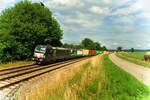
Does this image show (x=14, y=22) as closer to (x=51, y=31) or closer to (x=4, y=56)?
(x=4, y=56)

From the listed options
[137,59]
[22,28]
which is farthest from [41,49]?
[137,59]

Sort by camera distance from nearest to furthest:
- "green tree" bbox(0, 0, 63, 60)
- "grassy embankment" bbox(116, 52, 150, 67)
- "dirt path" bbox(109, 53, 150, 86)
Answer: "dirt path" bbox(109, 53, 150, 86) < "green tree" bbox(0, 0, 63, 60) < "grassy embankment" bbox(116, 52, 150, 67)

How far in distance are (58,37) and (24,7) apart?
9.67 meters

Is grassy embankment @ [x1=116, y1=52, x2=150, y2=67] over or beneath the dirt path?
beneath

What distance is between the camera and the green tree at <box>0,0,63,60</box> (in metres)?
16.7

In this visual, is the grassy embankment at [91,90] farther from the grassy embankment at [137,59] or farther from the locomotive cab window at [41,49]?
the grassy embankment at [137,59]

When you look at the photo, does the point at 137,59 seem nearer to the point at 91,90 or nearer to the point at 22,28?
the point at 91,90

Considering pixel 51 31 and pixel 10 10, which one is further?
pixel 51 31

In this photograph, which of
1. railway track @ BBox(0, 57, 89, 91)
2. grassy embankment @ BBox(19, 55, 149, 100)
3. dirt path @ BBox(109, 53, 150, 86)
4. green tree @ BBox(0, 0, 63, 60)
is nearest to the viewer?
grassy embankment @ BBox(19, 55, 149, 100)

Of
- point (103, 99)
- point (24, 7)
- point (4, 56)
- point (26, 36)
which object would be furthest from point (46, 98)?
point (24, 7)

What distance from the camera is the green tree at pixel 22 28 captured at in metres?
16.7

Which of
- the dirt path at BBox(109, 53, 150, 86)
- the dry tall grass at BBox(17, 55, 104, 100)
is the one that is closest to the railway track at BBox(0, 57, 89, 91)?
the dry tall grass at BBox(17, 55, 104, 100)

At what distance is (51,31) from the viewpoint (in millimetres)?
22812

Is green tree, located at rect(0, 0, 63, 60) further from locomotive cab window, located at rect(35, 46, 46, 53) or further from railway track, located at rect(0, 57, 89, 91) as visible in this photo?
railway track, located at rect(0, 57, 89, 91)
